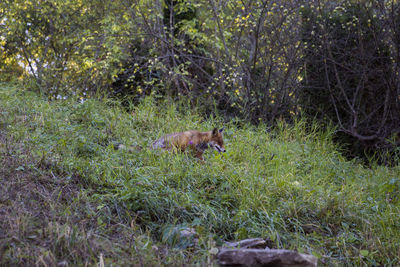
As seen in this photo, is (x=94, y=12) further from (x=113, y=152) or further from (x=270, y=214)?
(x=270, y=214)

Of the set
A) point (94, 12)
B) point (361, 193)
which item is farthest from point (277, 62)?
point (94, 12)

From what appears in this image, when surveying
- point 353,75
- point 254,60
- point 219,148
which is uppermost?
point 254,60

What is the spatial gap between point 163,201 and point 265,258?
1478 millimetres

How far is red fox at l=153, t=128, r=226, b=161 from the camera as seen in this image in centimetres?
591

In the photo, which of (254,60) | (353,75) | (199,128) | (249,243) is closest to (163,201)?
(249,243)

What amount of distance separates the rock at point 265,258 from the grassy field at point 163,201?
0.74ft

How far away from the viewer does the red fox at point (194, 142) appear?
591cm

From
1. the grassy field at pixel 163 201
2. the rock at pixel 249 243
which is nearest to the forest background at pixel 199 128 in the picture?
the grassy field at pixel 163 201

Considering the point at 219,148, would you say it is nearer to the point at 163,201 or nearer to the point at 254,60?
the point at 163,201

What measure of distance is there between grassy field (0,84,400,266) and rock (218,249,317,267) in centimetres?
22

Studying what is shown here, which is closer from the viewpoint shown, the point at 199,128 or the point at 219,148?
the point at 219,148

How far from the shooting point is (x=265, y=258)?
3.08 m

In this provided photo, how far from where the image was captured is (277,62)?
30.5ft

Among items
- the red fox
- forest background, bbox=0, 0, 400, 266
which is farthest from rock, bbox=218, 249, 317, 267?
the red fox
